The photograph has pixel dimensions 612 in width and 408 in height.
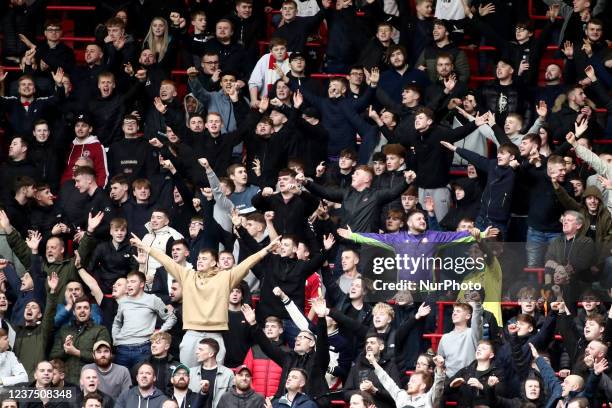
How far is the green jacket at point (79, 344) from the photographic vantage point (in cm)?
1947

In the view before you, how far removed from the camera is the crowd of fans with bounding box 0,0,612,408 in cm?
1889

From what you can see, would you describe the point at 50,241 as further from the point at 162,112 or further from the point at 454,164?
the point at 454,164

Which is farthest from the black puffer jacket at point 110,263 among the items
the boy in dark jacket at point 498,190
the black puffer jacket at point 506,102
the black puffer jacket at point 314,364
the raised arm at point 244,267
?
the black puffer jacket at point 506,102

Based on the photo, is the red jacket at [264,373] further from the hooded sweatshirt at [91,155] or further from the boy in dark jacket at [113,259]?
the hooded sweatshirt at [91,155]

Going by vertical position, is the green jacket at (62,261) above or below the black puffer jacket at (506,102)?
below

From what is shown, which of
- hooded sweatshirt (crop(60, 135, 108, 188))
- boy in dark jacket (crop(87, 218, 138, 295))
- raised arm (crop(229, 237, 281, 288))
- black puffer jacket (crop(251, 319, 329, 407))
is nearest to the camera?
black puffer jacket (crop(251, 319, 329, 407))

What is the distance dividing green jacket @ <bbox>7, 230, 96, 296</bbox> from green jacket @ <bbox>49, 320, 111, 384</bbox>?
0.70 m

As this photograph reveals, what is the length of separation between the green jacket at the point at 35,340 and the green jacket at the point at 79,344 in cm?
12

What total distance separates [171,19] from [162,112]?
1.56 m

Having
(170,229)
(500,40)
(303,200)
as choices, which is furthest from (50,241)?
(500,40)

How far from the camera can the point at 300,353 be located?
18.9m

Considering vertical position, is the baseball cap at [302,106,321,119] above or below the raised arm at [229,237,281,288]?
above

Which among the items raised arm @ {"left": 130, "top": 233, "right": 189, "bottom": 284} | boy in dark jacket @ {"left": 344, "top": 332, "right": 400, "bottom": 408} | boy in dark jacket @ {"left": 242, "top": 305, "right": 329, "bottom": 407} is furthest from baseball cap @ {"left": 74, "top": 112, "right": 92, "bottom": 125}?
boy in dark jacket @ {"left": 344, "top": 332, "right": 400, "bottom": 408}

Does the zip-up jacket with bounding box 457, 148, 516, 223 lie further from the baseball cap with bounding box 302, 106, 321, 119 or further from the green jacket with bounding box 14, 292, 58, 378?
the green jacket with bounding box 14, 292, 58, 378
